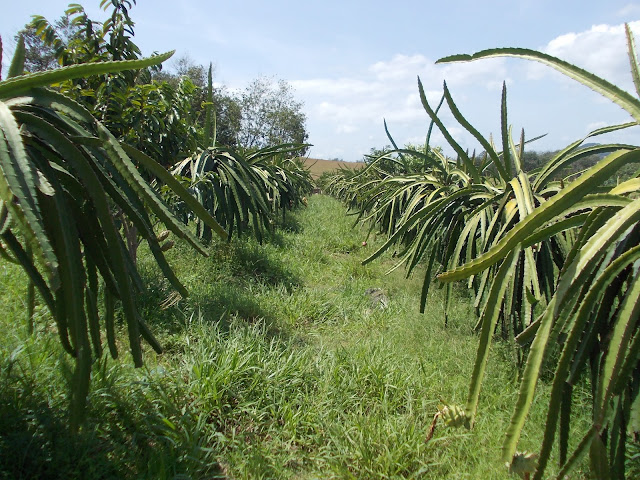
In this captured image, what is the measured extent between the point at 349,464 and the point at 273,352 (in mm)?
900

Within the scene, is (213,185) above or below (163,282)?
above

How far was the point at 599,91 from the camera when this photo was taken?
1361 mm

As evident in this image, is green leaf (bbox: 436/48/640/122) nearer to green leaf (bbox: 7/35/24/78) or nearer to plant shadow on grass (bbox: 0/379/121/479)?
green leaf (bbox: 7/35/24/78)

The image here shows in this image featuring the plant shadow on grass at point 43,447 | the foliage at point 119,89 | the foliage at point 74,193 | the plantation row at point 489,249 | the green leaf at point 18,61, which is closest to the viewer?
the plantation row at point 489,249

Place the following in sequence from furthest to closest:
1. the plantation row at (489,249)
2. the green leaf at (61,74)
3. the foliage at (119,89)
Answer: the foliage at (119,89)
the green leaf at (61,74)
the plantation row at (489,249)

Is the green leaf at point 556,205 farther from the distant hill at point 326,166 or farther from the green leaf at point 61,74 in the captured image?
the distant hill at point 326,166

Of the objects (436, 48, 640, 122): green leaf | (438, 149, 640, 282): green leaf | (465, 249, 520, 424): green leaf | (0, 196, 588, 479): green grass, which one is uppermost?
(436, 48, 640, 122): green leaf

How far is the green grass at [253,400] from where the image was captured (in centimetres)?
188

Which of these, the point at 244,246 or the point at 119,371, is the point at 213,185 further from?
the point at 119,371

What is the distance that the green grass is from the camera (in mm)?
1880

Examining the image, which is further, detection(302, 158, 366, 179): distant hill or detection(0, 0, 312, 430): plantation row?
detection(302, 158, 366, 179): distant hill

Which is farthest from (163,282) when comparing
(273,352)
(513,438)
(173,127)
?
(513,438)

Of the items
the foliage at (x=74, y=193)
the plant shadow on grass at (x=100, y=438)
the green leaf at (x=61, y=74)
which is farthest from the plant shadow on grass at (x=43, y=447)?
the green leaf at (x=61, y=74)

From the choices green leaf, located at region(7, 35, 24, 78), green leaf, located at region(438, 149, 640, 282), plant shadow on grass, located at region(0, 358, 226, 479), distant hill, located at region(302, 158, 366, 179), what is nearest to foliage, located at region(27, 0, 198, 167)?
green leaf, located at region(7, 35, 24, 78)
